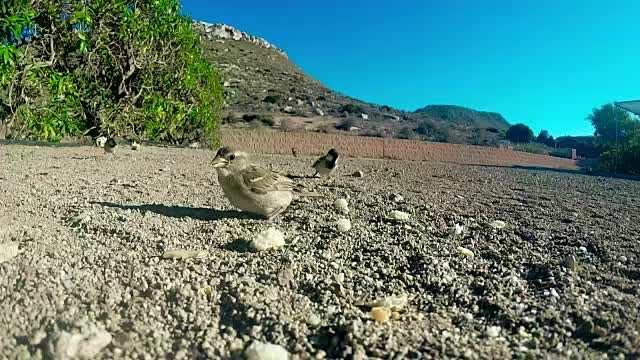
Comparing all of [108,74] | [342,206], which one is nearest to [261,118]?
[108,74]

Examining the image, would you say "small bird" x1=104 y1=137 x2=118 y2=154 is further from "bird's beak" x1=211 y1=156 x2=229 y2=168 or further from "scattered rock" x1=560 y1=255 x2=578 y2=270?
"scattered rock" x1=560 y1=255 x2=578 y2=270

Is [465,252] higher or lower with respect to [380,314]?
higher

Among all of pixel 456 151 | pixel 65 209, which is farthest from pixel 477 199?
pixel 456 151

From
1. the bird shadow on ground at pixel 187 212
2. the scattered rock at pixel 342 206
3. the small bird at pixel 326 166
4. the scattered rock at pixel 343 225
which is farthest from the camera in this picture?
the small bird at pixel 326 166

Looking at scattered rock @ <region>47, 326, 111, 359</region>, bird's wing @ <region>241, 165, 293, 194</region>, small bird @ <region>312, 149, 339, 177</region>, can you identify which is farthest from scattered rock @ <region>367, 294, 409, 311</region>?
small bird @ <region>312, 149, 339, 177</region>

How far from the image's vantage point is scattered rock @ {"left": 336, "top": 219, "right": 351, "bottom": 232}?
3.38 metres

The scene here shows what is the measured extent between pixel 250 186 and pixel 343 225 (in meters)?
0.78

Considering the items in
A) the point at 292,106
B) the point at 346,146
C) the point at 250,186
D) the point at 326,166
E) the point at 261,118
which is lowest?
the point at 250,186

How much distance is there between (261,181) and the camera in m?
3.64

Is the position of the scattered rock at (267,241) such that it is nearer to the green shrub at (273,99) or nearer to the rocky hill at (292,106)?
the rocky hill at (292,106)

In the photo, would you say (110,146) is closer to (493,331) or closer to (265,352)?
(265,352)

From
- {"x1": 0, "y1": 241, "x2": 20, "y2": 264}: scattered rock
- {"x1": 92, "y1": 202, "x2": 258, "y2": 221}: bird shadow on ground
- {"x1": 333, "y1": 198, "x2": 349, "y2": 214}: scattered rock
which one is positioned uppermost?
{"x1": 333, "y1": 198, "x2": 349, "y2": 214}: scattered rock

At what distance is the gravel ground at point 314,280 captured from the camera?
1938 millimetres

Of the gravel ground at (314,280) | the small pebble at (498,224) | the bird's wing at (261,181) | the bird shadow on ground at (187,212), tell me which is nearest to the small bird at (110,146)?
the gravel ground at (314,280)
